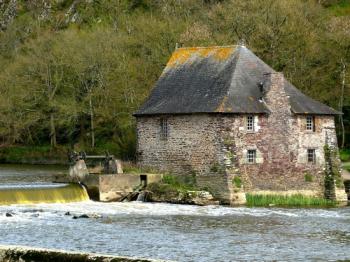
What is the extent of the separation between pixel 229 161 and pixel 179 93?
4.82m

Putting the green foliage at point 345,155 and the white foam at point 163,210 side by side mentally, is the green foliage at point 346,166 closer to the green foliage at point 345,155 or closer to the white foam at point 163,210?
the green foliage at point 345,155

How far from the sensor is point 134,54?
210 feet

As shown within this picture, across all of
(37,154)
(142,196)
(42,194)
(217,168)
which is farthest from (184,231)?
(37,154)

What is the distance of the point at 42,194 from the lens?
120ft

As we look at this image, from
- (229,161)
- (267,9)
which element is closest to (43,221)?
(229,161)

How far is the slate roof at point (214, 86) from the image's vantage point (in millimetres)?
39562

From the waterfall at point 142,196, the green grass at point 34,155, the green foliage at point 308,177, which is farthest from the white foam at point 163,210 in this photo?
the green grass at point 34,155

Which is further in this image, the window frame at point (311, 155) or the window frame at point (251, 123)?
the window frame at point (311, 155)

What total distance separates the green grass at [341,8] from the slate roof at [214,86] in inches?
1788

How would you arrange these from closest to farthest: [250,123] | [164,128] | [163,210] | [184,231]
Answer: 1. [184,231]
2. [163,210]
3. [250,123]
4. [164,128]

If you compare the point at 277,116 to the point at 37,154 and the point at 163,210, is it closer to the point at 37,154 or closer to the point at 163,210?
the point at 163,210

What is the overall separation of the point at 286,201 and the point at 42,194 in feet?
37.3

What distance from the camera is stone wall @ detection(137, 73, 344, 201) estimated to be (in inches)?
1527

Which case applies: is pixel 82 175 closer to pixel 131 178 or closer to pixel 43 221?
pixel 131 178
